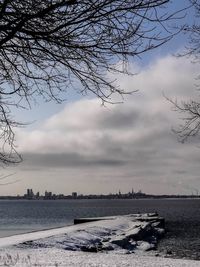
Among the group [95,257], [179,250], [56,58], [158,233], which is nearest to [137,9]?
[56,58]

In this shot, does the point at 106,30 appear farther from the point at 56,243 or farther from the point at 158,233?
the point at 158,233

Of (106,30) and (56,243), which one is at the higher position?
(106,30)

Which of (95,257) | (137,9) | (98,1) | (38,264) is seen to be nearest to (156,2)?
(137,9)

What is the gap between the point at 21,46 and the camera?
24.6 ft

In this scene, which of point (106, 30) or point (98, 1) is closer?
point (98, 1)

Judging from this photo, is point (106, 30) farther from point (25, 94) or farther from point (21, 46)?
point (25, 94)

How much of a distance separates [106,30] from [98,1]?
→ 1.98 feet

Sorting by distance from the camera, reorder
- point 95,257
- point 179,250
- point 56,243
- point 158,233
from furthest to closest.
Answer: point 158,233, point 179,250, point 56,243, point 95,257

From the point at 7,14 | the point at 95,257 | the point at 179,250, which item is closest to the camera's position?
the point at 7,14

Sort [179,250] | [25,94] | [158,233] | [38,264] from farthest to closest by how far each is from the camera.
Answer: [158,233], [179,250], [38,264], [25,94]

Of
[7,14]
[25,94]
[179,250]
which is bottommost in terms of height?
[179,250]

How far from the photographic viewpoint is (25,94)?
8672 millimetres

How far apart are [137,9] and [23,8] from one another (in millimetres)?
1628

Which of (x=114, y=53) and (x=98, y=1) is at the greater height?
(x=98, y=1)
